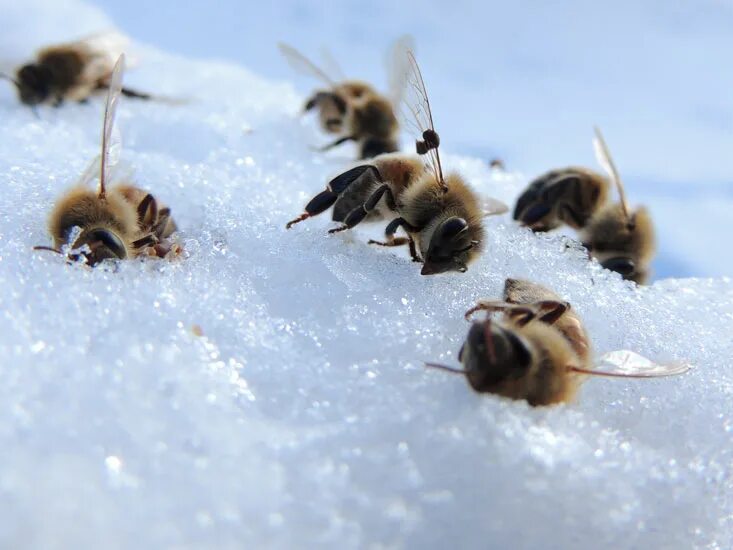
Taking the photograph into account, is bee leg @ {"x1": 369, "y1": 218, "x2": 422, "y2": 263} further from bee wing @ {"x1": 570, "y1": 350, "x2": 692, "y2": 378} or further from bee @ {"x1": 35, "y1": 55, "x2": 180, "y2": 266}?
bee wing @ {"x1": 570, "y1": 350, "x2": 692, "y2": 378}

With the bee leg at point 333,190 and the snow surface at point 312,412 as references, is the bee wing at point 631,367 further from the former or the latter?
the bee leg at point 333,190

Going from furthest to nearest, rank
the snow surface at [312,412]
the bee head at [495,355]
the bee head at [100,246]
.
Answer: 1. the bee head at [100,246]
2. the bee head at [495,355]
3. the snow surface at [312,412]

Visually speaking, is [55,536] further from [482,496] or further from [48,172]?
[48,172]

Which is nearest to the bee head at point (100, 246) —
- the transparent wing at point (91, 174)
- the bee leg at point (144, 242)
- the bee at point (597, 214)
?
the bee leg at point (144, 242)

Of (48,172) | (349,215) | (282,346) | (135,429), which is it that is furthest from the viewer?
(48,172)

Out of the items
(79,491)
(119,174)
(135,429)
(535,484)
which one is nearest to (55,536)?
(79,491)
